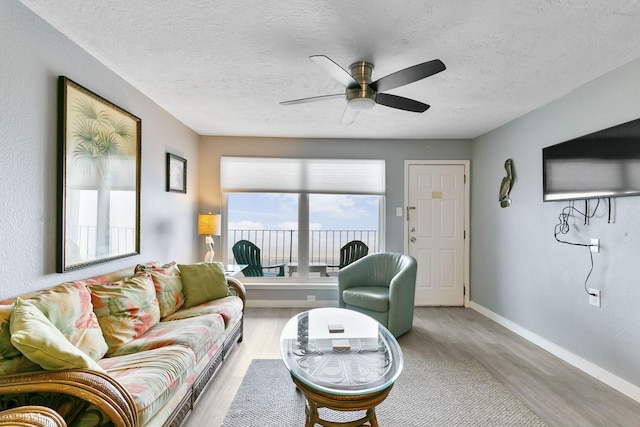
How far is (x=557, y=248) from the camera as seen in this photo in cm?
288

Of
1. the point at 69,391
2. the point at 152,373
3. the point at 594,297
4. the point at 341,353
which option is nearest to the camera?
the point at 69,391

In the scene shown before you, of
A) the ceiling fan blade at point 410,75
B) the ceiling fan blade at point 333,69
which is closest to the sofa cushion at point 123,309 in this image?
the ceiling fan blade at point 333,69

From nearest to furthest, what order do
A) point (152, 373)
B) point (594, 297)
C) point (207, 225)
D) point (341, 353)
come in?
point (152, 373), point (341, 353), point (594, 297), point (207, 225)

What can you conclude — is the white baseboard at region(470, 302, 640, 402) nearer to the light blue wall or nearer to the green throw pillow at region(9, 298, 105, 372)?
the light blue wall

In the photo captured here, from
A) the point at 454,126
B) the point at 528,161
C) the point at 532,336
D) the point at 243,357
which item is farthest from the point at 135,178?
the point at 532,336

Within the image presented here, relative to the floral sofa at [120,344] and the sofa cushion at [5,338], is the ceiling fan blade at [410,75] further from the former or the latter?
the sofa cushion at [5,338]

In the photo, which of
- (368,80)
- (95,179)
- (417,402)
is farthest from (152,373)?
(368,80)

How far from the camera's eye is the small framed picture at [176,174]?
334cm

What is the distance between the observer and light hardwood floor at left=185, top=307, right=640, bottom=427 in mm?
1978

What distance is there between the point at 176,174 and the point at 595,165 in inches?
156

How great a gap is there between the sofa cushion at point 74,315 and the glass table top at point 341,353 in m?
1.06

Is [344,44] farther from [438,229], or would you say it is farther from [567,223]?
[438,229]

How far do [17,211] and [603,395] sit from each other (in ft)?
12.9

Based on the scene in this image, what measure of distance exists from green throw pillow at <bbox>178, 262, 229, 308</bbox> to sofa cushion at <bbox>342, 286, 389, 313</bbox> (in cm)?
130
